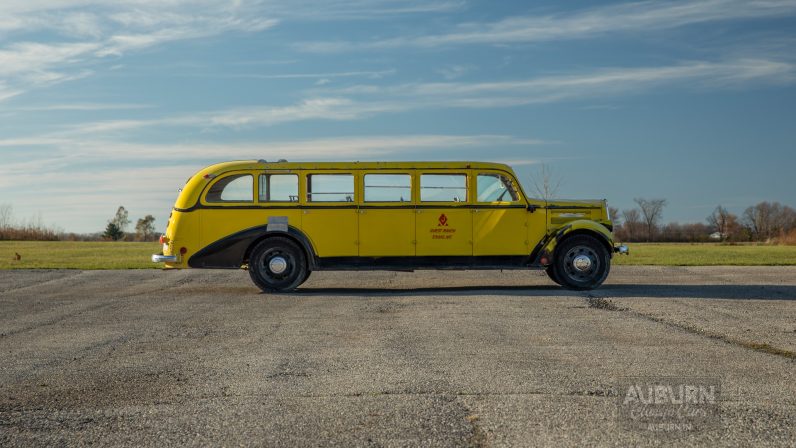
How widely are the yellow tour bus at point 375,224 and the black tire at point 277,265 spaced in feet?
0.08

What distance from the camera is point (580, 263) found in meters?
16.6

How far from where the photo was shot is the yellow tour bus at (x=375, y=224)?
16.6m

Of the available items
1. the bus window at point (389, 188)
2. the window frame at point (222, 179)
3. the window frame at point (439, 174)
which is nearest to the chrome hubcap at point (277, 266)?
the window frame at point (222, 179)

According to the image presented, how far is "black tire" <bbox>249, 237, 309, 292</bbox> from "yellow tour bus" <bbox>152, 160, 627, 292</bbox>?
0.02m

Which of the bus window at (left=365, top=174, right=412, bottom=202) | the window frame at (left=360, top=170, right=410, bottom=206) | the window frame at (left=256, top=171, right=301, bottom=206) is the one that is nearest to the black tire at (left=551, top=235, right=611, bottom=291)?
the window frame at (left=360, top=170, right=410, bottom=206)

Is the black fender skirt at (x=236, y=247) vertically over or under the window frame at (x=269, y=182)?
under

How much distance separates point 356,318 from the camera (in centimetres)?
1180

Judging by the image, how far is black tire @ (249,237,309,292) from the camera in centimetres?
1648

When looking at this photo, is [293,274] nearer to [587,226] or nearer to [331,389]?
[587,226]

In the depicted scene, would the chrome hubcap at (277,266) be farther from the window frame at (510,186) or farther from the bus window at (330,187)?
the window frame at (510,186)

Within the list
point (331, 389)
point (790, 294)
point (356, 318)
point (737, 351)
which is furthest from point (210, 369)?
point (790, 294)

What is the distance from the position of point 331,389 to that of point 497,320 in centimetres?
498

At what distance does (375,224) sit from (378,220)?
0.32ft

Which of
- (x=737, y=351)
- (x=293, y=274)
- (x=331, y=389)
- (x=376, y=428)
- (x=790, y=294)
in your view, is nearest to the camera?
(x=376, y=428)
